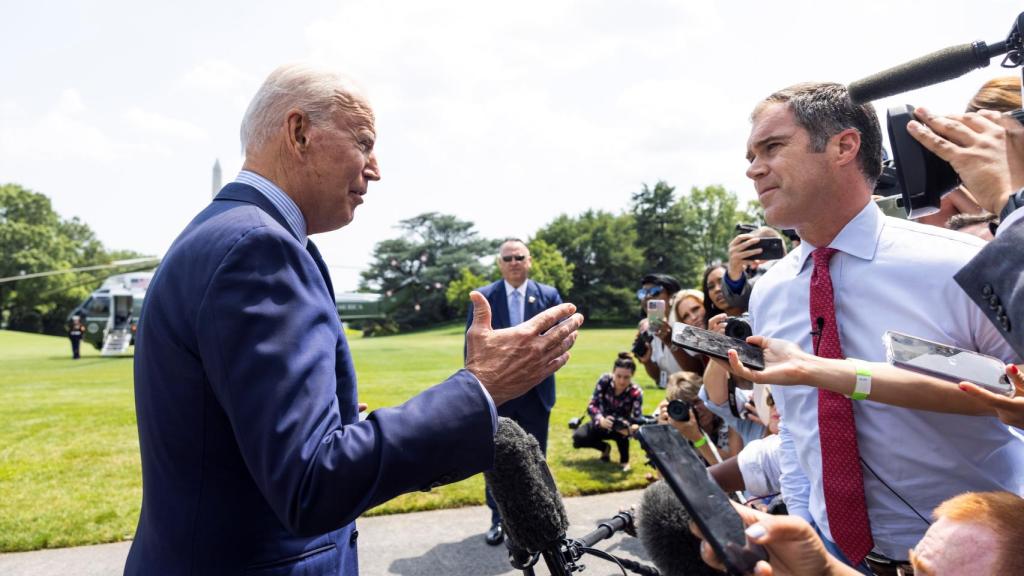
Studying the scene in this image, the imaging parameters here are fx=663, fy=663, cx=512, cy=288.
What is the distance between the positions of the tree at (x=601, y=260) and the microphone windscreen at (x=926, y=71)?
78.3 metres

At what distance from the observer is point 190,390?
60.6 inches

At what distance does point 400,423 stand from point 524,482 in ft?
2.74

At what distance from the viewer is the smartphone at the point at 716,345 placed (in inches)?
77.6

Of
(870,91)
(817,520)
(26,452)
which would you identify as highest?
(870,91)

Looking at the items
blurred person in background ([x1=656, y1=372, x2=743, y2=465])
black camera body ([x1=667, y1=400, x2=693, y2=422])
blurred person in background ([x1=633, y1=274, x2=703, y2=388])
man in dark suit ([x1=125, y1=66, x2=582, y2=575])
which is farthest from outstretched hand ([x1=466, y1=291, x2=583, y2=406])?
blurred person in background ([x1=633, y1=274, x2=703, y2=388])

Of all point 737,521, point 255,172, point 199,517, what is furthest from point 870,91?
point 199,517

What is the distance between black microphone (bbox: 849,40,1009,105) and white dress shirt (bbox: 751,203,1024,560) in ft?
2.37

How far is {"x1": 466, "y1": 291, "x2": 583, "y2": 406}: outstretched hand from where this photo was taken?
63.6 inches

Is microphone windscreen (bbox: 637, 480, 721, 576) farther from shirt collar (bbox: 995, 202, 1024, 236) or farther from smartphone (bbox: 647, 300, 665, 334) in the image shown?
smartphone (bbox: 647, 300, 665, 334)

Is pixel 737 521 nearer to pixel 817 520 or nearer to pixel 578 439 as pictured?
pixel 817 520

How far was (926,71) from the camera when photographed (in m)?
1.67

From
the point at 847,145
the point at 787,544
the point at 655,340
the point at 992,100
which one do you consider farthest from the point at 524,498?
the point at 655,340

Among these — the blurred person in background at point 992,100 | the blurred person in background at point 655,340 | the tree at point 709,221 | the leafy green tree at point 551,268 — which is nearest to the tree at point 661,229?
the tree at point 709,221

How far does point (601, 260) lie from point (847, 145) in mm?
87654
